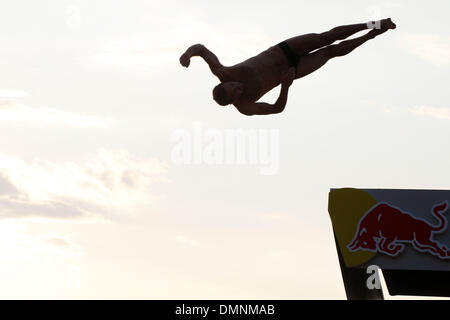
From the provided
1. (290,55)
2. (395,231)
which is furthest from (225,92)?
(395,231)

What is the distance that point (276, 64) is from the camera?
19.5 meters

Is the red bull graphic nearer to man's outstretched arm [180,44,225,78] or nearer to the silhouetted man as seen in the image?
the silhouetted man

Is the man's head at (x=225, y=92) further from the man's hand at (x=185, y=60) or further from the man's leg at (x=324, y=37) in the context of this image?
the man's leg at (x=324, y=37)

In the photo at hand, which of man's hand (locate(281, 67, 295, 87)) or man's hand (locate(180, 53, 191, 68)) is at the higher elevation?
man's hand (locate(281, 67, 295, 87))

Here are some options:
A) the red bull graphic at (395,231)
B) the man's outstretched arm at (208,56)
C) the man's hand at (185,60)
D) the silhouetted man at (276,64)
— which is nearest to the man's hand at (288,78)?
the silhouetted man at (276,64)

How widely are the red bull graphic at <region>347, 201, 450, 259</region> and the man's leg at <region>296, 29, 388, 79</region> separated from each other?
14.6 ft

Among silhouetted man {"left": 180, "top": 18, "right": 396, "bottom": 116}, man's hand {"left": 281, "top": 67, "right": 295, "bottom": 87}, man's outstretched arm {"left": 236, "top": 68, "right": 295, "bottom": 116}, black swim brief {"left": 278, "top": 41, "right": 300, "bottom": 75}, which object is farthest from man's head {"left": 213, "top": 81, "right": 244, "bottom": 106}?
black swim brief {"left": 278, "top": 41, "right": 300, "bottom": 75}

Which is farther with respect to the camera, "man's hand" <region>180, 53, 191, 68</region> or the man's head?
the man's head

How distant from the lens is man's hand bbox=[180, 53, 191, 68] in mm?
17188

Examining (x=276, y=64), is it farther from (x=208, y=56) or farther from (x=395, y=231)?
(x=395, y=231)

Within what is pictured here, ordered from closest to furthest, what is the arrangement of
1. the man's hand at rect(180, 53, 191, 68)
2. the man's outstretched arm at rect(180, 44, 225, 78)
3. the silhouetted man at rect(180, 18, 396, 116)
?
the man's hand at rect(180, 53, 191, 68) → the man's outstretched arm at rect(180, 44, 225, 78) → the silhouetted man at rect(180, 18, 396, 116)
